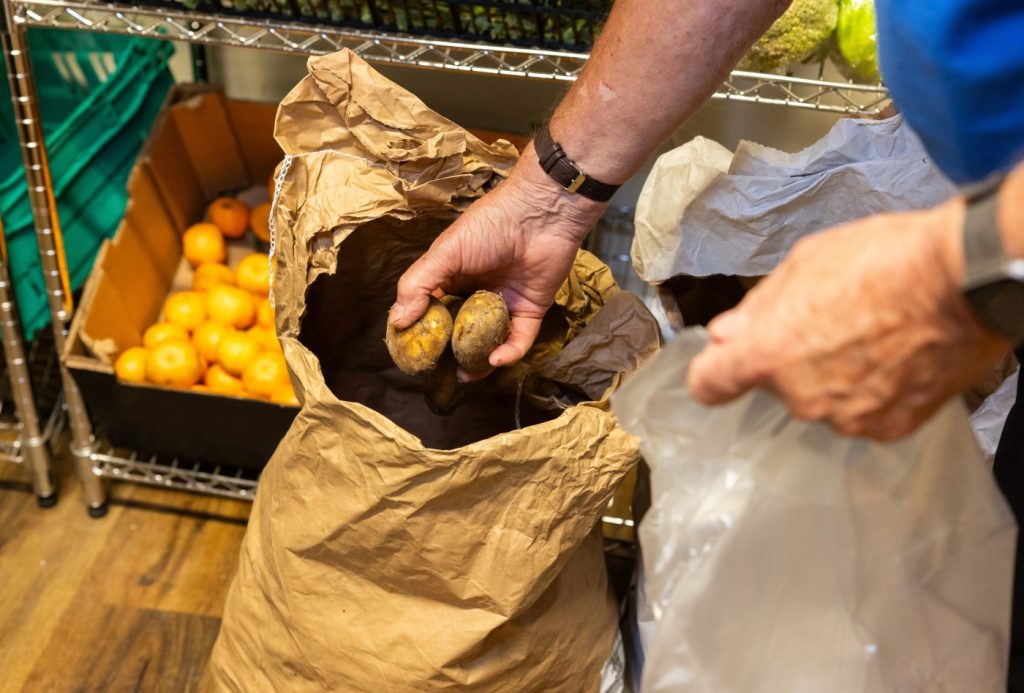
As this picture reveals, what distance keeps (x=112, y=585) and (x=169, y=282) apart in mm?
383

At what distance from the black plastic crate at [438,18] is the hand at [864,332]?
1.76 feet

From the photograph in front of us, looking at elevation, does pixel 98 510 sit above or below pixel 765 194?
below

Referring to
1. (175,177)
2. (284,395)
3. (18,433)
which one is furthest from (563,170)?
(18,433)

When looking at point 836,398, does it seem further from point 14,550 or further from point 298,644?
point 14,550

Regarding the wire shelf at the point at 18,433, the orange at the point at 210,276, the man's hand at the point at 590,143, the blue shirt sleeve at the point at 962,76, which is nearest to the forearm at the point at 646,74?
the man's hand at the point at 590,143

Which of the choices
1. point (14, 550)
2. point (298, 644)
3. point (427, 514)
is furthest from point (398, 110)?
point (14, 550)

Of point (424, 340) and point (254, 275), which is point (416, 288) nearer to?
point (424, 340)

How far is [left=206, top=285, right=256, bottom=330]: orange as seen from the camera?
1152mm

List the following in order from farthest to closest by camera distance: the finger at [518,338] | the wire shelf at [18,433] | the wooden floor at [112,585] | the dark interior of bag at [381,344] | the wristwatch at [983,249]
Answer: the wire shelf at [18,433], the wooden floor at [112,585], the dark interior of bag at [381,344], the finger at [518,338], the wristwatch at [983,249]

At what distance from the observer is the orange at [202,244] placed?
1223 millimetres

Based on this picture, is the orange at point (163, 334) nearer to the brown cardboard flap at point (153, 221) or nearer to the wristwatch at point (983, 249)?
the brown cardboard flap at point (153, 221)

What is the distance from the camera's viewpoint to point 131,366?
1.07 metres

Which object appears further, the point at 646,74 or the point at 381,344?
the point at 381,344

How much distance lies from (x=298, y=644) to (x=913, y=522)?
19.7 inches
